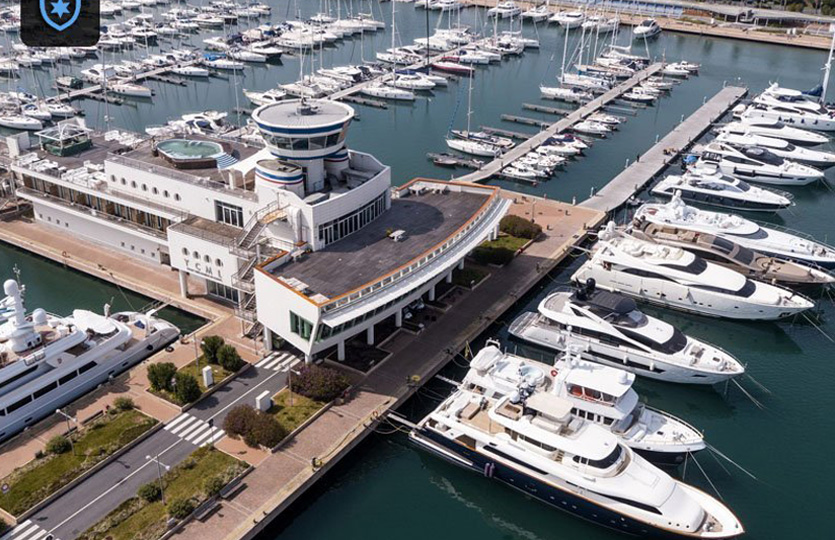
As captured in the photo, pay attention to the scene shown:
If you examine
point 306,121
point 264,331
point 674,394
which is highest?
point 306,121

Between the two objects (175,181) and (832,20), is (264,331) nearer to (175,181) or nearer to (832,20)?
(175,181)

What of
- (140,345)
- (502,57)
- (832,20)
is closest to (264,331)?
(140,345)

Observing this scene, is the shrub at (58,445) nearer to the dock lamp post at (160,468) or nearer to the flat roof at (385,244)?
the dock lamp post at (160,468)

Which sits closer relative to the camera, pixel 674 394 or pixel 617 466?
pixel 617 466

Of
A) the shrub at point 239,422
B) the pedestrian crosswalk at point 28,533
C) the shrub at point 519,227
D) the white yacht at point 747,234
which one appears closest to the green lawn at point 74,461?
the pedestrian crosswalk at point 28,533

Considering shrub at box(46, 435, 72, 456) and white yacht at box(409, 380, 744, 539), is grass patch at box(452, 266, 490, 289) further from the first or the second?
shrub at box(46, 435, 72, 456)

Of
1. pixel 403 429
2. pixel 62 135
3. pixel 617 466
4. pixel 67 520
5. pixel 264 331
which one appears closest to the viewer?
pixel 67 520
